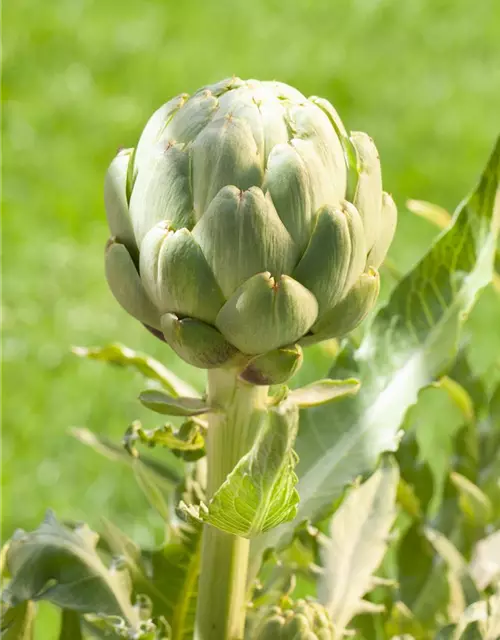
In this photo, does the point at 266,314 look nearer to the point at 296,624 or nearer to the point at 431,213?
the point at 296,624

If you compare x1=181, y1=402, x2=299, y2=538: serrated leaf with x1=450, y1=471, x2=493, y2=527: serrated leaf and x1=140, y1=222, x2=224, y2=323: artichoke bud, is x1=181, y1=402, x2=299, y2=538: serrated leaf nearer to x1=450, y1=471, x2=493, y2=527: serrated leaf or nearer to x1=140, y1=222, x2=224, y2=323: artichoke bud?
x1=140, y1=222, x2=224, y2=323: artichoke bud

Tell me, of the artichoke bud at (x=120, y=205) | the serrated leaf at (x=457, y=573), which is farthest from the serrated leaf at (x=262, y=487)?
the serrated leaf at (x=457, y=573)

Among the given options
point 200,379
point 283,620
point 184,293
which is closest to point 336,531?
point 283,620

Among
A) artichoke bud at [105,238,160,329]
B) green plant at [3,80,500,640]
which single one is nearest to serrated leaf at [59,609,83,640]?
green plant at [3,80,500,640]

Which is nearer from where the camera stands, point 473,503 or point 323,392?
point 323,392

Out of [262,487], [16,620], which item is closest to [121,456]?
[16,620]
